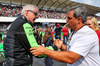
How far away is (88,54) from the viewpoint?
3.60 feet

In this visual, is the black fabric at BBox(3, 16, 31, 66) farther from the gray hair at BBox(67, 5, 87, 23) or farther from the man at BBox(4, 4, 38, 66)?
the gray hair at BBox(67, 5, 87, 23)

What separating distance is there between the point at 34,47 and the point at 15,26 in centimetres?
48

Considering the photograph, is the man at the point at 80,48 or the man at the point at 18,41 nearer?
the man at the point at 80,48

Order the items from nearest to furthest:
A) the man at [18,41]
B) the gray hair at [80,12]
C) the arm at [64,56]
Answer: the arm at [64,56]
the gray hair at [80,12]
the man at [18,41]

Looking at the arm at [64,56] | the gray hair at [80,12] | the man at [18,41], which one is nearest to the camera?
the arm at [64,56]

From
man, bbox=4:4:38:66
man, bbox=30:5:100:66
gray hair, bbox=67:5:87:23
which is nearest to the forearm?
man, bbox=30:5:100:66

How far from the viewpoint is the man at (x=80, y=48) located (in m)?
1.00

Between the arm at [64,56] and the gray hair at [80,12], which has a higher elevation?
the gray hair at [80,12]

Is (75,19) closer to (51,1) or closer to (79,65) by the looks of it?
(79,65)

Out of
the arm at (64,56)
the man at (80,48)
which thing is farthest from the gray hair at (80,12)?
the arm at (64,56)

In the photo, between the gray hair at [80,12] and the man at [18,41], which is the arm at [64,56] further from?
the gray hair at [80,12]

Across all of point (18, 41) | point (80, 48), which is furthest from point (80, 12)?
point (18, 41)

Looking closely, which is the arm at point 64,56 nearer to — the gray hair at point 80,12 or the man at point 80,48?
the man at point 80,48

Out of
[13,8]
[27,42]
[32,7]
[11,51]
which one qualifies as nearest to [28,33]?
[27,42]
